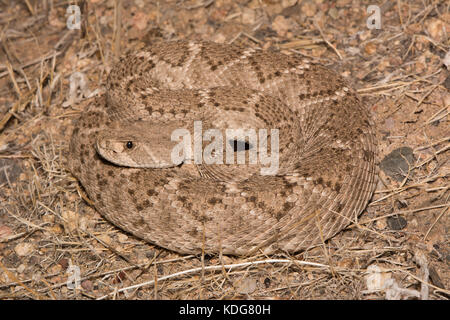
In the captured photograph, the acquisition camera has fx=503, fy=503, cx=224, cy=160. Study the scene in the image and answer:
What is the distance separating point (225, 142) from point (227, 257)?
1185 millimetres

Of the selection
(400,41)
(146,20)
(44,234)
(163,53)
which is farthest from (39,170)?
(400,41)

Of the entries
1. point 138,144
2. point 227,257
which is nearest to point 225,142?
point 138,144

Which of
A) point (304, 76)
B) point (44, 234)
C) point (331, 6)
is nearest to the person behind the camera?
point (44, 234)

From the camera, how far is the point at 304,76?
5340mm

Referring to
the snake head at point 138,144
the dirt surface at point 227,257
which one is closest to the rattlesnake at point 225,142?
the snake head at point 138,144

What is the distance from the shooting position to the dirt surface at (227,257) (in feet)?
14.4

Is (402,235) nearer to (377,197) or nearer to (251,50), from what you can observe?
(377,197)

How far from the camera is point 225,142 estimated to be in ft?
16.9

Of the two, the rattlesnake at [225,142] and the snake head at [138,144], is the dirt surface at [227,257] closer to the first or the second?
the rattlesnake at [225,142]

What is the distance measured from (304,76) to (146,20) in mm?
2544

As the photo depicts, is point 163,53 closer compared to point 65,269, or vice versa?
point 65,269

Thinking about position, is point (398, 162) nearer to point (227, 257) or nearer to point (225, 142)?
point (225, 142)

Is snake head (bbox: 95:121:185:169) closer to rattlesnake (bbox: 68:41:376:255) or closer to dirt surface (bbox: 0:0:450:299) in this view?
rattlesnake (bbox: 68:41:376:255)

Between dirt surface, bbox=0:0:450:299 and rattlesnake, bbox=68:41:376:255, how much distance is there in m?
0.25
